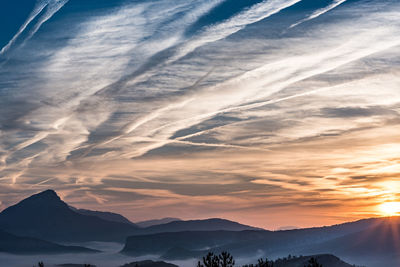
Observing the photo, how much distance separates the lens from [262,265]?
2729 inches

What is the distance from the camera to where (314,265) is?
61312 millimetres

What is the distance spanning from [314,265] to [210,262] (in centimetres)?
1292

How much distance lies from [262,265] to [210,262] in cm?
1101

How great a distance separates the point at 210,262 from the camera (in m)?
61.6

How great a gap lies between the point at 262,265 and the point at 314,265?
390 inches

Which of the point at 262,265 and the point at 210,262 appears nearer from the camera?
the point at 210,262

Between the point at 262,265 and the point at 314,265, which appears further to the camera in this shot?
the point at 262,265
